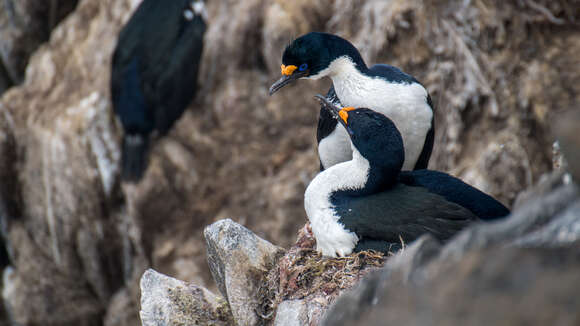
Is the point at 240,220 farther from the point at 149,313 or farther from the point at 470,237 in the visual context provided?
the point at 470,237

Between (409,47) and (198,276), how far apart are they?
374 centimetres

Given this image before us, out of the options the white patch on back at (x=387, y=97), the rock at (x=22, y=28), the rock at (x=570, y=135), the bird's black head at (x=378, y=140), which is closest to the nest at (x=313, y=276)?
the bird's black head at (x=378, y=140)

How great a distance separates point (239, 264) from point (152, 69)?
4407 mm

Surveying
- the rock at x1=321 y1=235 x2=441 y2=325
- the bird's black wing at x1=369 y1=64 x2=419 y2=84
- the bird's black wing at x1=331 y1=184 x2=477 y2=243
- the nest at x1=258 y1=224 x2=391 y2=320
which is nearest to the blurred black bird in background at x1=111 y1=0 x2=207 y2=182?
the bird's black wing at x1=369 y1=64 x2=419 y2=84

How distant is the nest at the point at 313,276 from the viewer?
109 inches

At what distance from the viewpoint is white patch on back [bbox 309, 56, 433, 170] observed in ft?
11.2

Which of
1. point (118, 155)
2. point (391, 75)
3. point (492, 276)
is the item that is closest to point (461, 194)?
point (391, 75)

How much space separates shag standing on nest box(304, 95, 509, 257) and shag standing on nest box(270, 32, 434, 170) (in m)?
0.31

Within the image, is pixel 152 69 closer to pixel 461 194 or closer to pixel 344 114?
pixel 344 114

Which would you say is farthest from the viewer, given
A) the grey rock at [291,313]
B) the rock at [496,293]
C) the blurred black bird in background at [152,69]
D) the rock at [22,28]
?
the rock at [22,28]

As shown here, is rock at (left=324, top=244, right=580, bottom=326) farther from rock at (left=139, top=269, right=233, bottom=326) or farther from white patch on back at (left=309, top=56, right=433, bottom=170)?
white patch on back at (left=309, top=56, right=433, bottom=170)

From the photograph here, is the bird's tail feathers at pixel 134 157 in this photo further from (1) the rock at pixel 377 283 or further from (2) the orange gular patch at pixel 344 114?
(1) the rock at pixel 377 283

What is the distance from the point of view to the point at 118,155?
7.18 m

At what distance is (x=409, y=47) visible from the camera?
604cm
